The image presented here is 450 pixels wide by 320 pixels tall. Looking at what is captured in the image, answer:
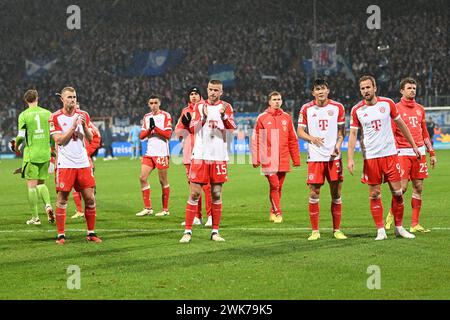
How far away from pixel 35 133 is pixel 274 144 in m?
4.25

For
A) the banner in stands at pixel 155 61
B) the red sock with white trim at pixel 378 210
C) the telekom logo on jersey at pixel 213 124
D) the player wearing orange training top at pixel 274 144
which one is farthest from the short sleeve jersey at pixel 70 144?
the banner in stands at pixel 155 61

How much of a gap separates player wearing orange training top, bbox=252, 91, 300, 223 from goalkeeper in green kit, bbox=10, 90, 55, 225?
12.2 ft

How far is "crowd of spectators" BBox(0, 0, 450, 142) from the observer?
4872 cm

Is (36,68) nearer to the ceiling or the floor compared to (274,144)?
nearer to the ceiling

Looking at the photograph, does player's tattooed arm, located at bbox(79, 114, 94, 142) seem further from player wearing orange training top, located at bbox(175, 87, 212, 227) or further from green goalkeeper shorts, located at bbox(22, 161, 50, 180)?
green goalkeeper shorts, located at bbox(22, 161, 50, 180)

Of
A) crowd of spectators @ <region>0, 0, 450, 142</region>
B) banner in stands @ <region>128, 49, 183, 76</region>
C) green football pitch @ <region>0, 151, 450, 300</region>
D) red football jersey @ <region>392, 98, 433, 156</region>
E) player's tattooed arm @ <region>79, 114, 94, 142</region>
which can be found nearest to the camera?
green football pitch @ <region>0, 151, 450, 300</region>

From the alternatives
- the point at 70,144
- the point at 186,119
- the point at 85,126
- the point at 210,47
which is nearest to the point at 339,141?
the point at 186,119

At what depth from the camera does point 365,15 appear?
5469 centimetres

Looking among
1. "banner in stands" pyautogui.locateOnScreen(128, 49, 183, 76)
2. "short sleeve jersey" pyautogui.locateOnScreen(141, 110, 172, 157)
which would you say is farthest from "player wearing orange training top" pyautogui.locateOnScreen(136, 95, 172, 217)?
"banner in stands" pyautogui.locateOnScreen(128, 49, 183, 76)

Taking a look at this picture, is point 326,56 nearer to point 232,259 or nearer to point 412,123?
point 412,123

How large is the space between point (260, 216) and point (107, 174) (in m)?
15.9

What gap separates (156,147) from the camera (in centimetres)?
1609

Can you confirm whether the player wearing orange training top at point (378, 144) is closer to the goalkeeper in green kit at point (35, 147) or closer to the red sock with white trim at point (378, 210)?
the red sock with white trim at point (378, 210)
